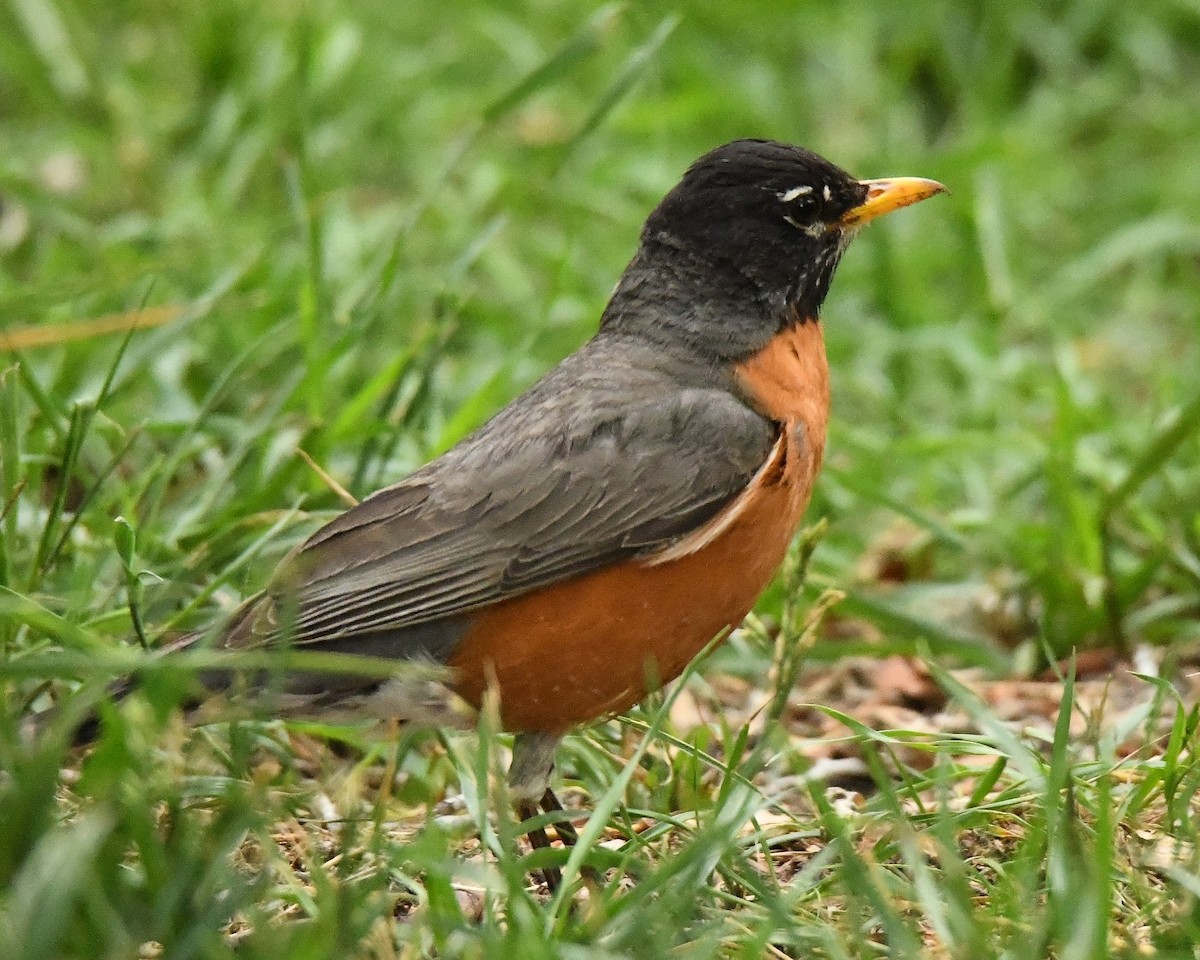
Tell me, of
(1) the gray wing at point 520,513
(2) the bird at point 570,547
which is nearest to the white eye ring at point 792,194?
(2) the bird at point 570,547

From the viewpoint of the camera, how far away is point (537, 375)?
6.41 metres

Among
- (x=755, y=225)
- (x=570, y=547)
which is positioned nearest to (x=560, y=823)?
(x=570, y=547)

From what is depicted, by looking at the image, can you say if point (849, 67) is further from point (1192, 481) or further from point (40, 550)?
point (40, 550)

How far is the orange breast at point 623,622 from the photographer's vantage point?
397 cm

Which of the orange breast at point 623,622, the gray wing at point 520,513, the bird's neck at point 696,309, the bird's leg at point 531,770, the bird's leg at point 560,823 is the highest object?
the bird's neck at point 696,309

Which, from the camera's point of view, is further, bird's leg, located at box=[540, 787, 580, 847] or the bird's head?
the bird's head

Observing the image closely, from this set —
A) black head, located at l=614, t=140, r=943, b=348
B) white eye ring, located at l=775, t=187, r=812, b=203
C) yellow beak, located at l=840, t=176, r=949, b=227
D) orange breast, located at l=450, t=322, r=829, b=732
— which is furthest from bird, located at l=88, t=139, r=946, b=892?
yellow beak, located at l=840, t=176, r=949, b=227

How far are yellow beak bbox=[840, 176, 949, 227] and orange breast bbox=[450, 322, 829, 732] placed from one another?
0.98m

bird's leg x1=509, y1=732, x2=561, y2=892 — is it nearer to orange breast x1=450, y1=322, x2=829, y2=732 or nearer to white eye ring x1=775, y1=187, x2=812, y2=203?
orange breast x1=450, y1=322, x2=829, y2=732

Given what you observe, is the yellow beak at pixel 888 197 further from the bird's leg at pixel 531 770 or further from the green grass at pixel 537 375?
the bird's leg at pixel 531 770

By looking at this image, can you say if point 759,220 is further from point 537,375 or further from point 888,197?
point 537,375

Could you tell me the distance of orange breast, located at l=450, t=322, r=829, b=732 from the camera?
397 centimetres

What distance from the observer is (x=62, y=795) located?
366 cm

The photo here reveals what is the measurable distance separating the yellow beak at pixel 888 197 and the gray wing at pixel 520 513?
0.80 metres
